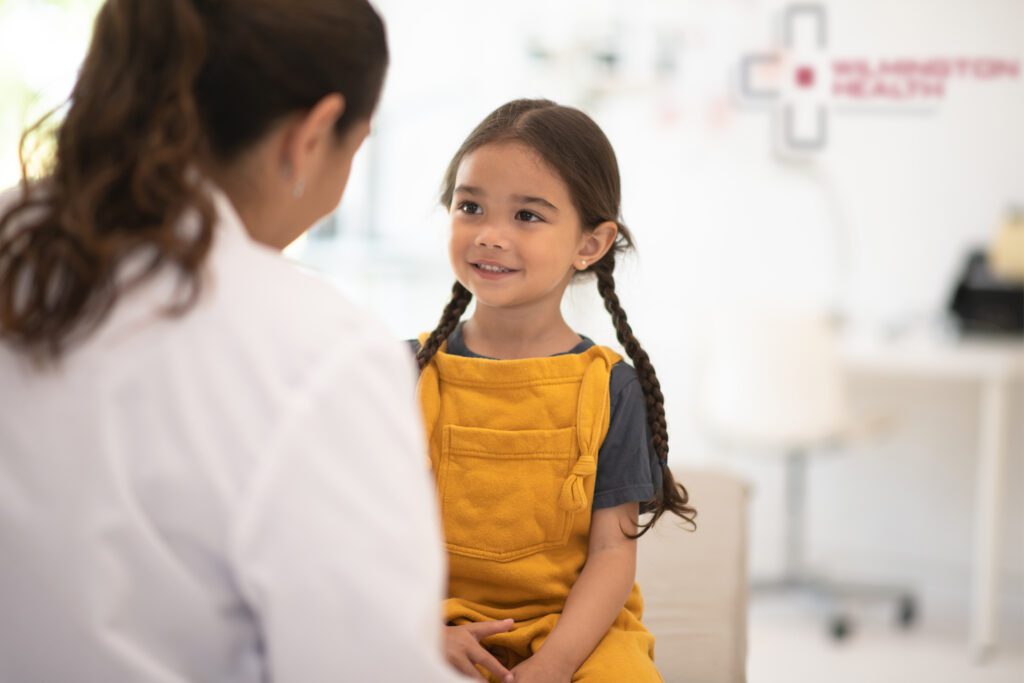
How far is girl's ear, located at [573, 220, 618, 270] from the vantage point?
1387mm

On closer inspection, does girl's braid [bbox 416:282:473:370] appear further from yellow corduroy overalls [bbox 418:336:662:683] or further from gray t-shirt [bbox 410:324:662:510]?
gray t-shirt [bbox 410:324:662:510]

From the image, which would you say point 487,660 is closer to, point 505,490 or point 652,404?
point 505,490

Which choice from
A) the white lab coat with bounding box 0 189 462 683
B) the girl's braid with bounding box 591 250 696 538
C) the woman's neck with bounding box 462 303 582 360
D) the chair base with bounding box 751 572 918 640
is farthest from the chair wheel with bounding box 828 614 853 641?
the white lab coat with bounding box 0 189 462 683

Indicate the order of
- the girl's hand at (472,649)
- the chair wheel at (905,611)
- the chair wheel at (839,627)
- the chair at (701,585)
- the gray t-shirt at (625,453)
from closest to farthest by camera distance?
the girl's hand at (472,649) < the gray t-shirt at (625,453) < the chair at (701,585) < the chair wheel at (839,627) < the chair wheel at (905,611)

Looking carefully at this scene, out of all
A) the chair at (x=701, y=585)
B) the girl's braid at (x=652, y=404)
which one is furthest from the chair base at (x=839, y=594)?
the girl's braid at (x=652, y=404)

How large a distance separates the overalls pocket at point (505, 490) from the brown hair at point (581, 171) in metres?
0.12

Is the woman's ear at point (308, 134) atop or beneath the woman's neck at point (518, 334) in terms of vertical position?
atop

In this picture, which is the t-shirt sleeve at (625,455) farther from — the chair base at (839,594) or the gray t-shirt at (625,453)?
the chair base at (839,594)

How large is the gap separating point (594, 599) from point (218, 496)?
62 cm

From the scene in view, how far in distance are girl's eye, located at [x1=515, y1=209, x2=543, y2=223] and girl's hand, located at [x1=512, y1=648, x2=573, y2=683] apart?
18.9 inches

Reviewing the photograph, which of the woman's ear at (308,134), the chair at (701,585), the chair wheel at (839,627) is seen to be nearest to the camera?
the woman's ear at (308,134)

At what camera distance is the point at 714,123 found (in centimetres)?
387

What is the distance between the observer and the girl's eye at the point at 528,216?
1325 millimetres

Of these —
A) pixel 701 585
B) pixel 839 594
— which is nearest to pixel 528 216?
pixel 701 585
